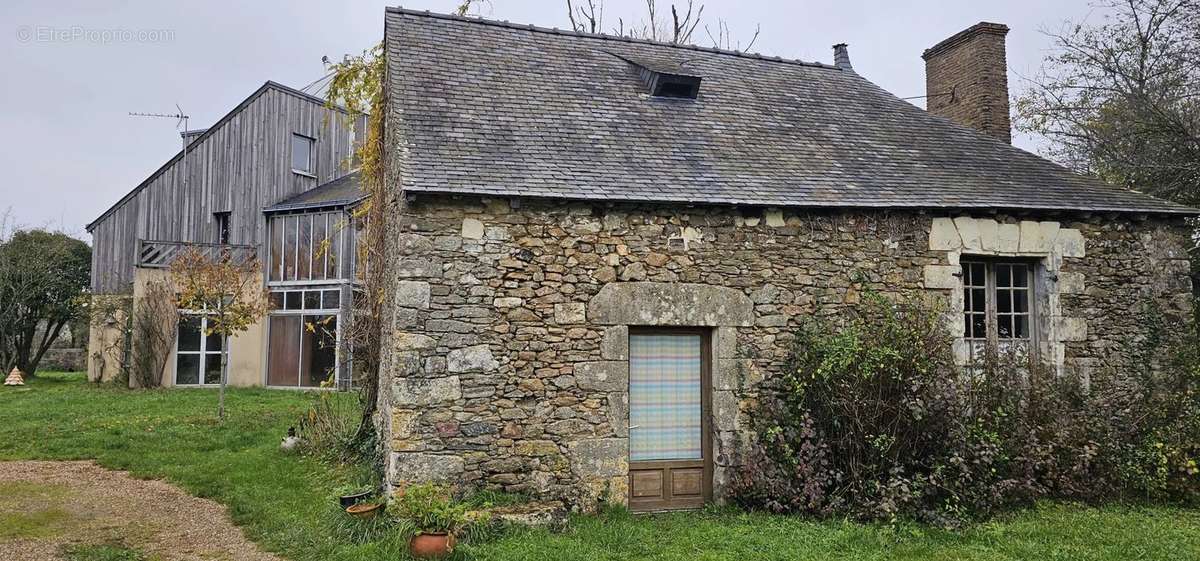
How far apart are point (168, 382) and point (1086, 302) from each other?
17.5 meters

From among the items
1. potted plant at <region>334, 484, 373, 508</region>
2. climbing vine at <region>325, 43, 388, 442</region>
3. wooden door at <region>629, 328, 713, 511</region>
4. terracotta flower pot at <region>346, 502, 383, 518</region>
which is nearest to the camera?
terracotta flower pot at <region>346, 502, 383, 518</region>

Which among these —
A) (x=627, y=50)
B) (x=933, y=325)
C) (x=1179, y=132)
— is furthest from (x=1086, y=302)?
(x=627, y=50)

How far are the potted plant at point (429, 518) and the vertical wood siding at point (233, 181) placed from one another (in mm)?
14243

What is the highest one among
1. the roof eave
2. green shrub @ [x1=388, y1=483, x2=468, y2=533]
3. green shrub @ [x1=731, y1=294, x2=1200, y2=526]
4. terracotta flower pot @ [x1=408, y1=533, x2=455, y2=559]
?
the roof eave

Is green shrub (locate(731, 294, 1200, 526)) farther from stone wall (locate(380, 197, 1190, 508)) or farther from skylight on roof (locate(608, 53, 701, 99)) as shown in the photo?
skylight on roof (locate(608, 53, 701, 99))

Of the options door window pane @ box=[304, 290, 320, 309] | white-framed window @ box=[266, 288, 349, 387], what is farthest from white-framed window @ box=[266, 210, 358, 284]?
white-framed window @ box=[266, 288, 349, 387]

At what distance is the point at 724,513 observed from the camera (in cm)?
725

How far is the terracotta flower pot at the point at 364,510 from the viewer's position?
6.55 metres

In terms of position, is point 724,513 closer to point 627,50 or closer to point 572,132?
point 572,132

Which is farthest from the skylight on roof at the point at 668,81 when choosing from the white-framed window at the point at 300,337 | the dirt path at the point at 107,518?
the white-framed window at the point at 300,337

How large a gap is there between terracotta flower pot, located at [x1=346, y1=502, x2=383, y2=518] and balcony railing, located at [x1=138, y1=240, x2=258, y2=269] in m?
12.7

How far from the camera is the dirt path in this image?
6.31m

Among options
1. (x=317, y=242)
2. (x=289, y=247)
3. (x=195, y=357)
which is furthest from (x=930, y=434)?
(x=195, y=357)

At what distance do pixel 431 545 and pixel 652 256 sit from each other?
3.20 meters
